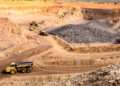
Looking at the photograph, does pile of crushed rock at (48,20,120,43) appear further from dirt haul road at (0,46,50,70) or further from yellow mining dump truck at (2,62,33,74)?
yellow mining dump truck at (2,62,33,74)

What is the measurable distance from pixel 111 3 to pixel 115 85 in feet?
285

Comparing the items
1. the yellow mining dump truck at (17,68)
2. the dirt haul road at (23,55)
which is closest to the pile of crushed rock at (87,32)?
the dirt haul road at (23,55)

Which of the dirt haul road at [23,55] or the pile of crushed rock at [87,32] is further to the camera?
the pile of crushed rock at [87,32]

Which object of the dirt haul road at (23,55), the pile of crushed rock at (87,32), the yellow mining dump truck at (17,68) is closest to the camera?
the yellow mining dump truck at (17,68)

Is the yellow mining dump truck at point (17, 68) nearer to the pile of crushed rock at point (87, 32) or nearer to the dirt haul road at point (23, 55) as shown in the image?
the dirt haul road at point (23, 55)

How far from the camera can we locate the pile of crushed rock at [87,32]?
72.4m

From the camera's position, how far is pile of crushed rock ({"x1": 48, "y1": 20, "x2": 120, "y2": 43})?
72.4 m

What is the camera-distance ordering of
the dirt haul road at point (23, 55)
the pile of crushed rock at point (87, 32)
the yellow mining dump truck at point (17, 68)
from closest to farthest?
the yellow mining dump truck at point (17, 68), the dirt haul road at point (23, 55), the pile of crushed rock at point (87, 32)

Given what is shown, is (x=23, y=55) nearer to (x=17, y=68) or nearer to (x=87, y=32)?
(x=17, y=68)

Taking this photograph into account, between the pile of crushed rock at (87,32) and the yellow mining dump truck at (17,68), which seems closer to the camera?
the yellow mining dump truck at (17,68)

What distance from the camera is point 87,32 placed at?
78.7 m

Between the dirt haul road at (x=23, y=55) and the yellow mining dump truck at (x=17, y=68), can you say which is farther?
the dirt haul road at (x=23, y=55)

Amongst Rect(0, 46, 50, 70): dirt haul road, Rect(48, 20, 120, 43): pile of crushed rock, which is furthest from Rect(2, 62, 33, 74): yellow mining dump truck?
Rect(48, 20, 120, 43): pile of crushed rock

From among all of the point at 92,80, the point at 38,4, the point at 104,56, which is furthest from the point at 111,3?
the point at 92,80
